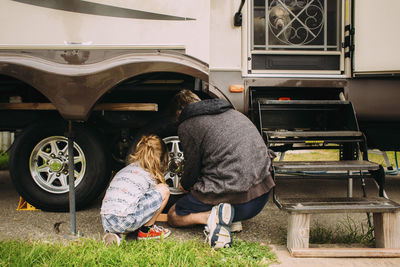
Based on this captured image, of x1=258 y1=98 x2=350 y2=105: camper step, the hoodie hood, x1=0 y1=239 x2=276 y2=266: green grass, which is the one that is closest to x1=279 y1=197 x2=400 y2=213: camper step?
x1=0 y1=239 x2=276 y2=266: green grass

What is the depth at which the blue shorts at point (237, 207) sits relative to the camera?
2324 mm

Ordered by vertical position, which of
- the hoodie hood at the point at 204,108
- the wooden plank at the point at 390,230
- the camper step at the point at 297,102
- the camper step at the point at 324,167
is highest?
the camper step at the point at 297,102

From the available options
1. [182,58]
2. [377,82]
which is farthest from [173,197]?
[377,82]

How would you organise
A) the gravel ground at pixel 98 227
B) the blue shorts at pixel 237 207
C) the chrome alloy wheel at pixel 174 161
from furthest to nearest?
1. the chrome alloy wheel at pixel 174 161
2. the blue shorts at pixel 237 207
3. the gravel ground at pixel 98 227

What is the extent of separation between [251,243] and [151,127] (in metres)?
1.49

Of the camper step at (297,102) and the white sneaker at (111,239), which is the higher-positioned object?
the camper step at (297,102)

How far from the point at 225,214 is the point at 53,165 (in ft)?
6.23

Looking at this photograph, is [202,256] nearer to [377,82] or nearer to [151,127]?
[151,127]

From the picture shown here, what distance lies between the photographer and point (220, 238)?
216 centimetres

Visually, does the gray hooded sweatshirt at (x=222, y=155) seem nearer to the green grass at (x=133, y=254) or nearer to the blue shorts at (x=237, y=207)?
the blue shorts at (x=237, y=207)

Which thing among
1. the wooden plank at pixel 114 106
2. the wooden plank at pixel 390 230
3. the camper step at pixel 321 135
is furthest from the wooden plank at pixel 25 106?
the wooden plank at pixel 390 230

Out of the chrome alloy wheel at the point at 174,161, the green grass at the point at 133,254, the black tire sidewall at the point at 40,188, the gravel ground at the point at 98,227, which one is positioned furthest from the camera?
the chrome alloy wheel at the point at 174,161

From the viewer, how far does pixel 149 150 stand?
2.49m

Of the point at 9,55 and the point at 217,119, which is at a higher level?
the point at 9,55
